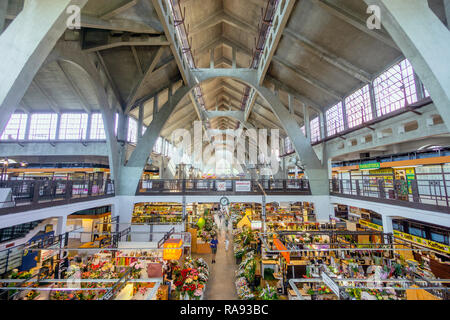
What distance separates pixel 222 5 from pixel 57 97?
13530mm

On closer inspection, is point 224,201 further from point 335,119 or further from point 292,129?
point 335,119

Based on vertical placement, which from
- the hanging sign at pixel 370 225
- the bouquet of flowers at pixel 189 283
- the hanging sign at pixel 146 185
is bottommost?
the bouquet of flowers at pixel 189 283

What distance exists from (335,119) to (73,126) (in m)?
19.7

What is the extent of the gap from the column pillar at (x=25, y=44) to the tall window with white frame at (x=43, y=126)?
12.8 metres

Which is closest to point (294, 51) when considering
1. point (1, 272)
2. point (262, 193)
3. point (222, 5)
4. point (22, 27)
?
point (222, 5)

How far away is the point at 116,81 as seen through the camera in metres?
13.0

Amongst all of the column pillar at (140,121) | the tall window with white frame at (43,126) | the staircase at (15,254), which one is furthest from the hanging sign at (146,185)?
the tall window with white frame at (43,126)

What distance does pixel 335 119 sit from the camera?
14.2 m

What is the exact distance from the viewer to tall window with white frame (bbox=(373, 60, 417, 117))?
8453 millimetres

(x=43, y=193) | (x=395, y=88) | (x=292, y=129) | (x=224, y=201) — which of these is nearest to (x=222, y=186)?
(x=224, y=201)

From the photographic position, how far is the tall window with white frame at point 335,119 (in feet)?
44.6

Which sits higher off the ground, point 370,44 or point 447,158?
point 370,44

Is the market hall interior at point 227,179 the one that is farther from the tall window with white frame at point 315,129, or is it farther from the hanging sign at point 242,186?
the tall window with white frame at point 315,129
